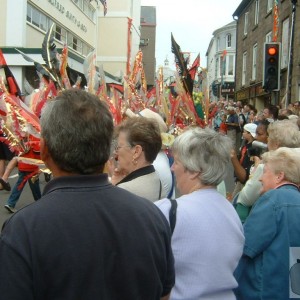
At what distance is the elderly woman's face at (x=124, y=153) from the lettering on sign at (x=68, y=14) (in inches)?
938

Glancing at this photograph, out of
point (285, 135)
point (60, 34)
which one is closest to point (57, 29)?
point (60, 34)

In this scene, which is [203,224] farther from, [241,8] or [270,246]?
[241,8]

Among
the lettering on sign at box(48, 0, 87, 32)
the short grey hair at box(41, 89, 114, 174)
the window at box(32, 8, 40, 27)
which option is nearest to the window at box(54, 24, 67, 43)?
the lettering on sign at box(48, 0, 87, 32)

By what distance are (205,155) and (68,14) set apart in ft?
92.9

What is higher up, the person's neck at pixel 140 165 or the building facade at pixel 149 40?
the building facade at pixel 149 40

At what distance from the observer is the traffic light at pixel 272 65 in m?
9.26

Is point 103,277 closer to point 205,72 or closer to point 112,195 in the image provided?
point 112,195

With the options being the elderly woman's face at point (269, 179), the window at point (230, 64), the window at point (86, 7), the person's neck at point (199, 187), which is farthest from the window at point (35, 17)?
the window at point (230, 64)

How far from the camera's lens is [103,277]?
4.89 ft

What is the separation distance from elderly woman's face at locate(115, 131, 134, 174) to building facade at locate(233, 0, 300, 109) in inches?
640

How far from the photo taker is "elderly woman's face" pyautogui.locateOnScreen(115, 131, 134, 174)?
2.88 m

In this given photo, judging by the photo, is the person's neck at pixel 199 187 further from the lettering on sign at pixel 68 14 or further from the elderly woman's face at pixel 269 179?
the lettering on sign at pixel 68 14

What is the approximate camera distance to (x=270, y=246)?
8.51 ft

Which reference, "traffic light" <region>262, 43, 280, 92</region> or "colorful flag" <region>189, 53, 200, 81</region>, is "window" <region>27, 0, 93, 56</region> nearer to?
"traffic light" <region>262, 43, 280, 92</region>
